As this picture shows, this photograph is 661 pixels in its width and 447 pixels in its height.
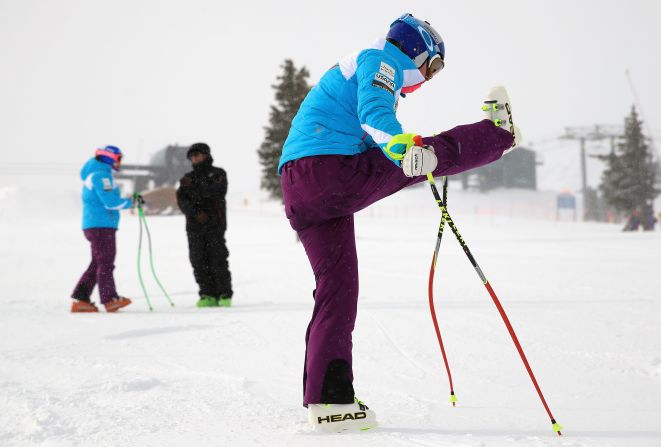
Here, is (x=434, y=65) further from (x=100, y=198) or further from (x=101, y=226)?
(x=101, y=226)

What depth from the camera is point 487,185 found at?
70.6m

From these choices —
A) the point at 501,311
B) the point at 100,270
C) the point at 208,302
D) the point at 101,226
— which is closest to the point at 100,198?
the point at 101,226

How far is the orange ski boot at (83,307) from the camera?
6617 millimetres

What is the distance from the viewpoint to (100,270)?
6766 mm

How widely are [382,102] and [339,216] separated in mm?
637

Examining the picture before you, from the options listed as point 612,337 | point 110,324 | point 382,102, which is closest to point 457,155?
point 382,102

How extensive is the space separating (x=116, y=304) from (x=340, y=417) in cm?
510

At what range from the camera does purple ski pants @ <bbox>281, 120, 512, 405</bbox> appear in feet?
8.22

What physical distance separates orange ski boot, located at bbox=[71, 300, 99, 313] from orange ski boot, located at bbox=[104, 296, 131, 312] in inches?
6.7

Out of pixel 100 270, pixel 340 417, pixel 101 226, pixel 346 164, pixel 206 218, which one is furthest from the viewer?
pixel 206 218

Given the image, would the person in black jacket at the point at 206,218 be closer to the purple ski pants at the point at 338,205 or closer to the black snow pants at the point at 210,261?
the black snow pants at the point at 210,261

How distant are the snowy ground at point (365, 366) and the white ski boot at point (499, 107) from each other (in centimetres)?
140

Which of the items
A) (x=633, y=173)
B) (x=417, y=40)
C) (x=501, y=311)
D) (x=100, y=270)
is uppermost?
(x=633, y=173)

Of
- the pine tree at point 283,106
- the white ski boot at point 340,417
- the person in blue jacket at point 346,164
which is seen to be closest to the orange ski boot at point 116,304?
the person in blue jacket at point 346,164
